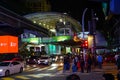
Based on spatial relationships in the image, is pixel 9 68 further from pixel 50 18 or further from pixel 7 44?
pixel 50 18

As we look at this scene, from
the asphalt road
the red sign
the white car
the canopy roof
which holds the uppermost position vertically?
the canopy roof

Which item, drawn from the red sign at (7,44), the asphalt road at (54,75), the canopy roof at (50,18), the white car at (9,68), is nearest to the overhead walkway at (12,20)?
the red sign at (7,44)

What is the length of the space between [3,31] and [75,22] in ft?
189

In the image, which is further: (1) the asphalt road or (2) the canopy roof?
(2) the canopy roof

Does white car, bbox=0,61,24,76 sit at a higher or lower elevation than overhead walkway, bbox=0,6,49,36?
lower

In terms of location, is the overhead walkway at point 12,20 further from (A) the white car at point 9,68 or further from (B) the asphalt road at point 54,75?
(B) the asphalt road at point 54,75

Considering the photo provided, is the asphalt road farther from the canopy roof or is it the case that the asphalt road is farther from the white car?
the canopy roof

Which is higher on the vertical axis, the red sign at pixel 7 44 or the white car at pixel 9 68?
the red sign at pixel 7 44

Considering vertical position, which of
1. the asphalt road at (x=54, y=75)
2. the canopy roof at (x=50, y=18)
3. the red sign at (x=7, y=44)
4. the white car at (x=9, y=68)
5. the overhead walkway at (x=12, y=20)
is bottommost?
the asphalt road at (x=54, y=75)

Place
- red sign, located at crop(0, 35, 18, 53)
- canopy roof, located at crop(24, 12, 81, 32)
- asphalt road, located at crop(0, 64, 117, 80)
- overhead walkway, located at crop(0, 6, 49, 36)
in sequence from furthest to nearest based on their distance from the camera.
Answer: canopy roof, located at crop(24, 12, 81, 32) → overhead walkway, located at crop(0, 6, 49, 36) → red sign, located at crop(0, 35, 18, 53) → asphalt road, located at crop(0, 64, 117, 80)

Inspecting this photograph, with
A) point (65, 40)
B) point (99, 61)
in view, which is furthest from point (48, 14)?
point (99, 61)

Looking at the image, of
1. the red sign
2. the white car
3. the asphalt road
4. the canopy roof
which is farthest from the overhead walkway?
the canopy roof

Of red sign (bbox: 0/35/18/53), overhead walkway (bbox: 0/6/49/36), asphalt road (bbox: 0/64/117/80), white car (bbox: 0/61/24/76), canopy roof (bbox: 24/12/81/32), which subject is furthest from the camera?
canopy roof (bbox: 24/12/81/32)

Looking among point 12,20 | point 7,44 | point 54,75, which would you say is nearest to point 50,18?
point 12,20
